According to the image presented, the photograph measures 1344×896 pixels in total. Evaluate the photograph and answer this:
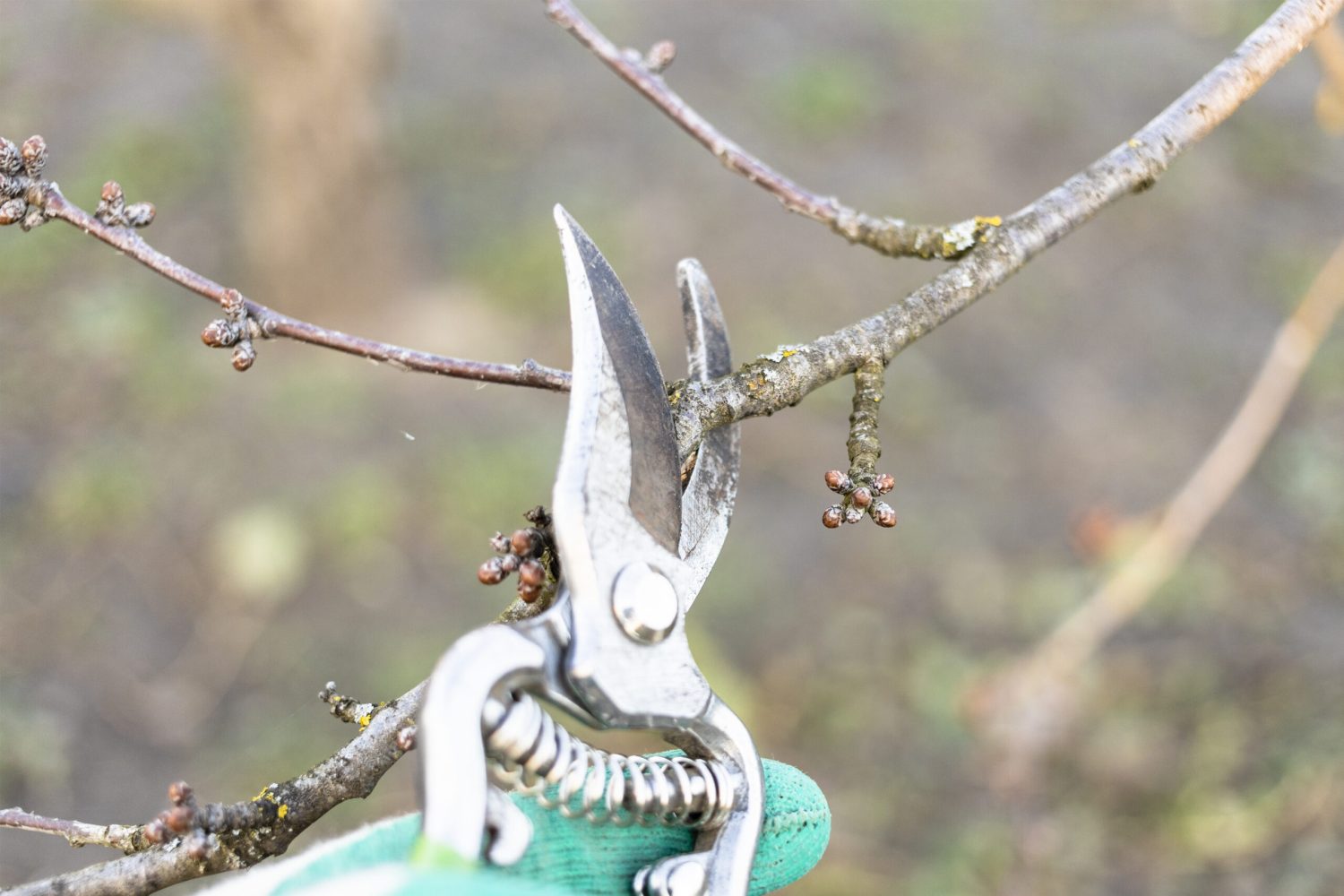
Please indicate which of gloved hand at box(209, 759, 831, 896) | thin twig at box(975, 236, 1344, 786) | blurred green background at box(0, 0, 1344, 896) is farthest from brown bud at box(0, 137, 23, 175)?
thin twig at box(975, 236, 1344, 786)

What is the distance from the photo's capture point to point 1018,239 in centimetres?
150

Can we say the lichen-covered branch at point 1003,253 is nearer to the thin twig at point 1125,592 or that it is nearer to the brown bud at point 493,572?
the brown bud at point 493,572

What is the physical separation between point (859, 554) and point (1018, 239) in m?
2.94

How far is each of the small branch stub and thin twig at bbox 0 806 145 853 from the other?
2.88 ft

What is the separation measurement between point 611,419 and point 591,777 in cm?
37

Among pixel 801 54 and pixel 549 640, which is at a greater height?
pixel 801 54

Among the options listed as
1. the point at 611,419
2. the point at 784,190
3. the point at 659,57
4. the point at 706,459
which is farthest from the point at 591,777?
the point at 659,57

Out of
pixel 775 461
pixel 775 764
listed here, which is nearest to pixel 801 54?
pixel 775 461

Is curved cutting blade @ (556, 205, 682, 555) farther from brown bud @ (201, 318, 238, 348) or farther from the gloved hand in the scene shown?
brown bud @ (201, 318, 238, 348)

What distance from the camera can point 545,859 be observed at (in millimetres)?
1146

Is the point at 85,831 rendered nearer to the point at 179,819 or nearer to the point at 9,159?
the point at 179,819

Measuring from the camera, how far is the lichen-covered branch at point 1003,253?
1306 mm

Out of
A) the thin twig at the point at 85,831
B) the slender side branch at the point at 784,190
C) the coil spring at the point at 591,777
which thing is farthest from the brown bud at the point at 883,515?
the thin twig at the point at 85,831

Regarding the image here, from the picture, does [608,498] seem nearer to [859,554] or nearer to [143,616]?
[859,554]
